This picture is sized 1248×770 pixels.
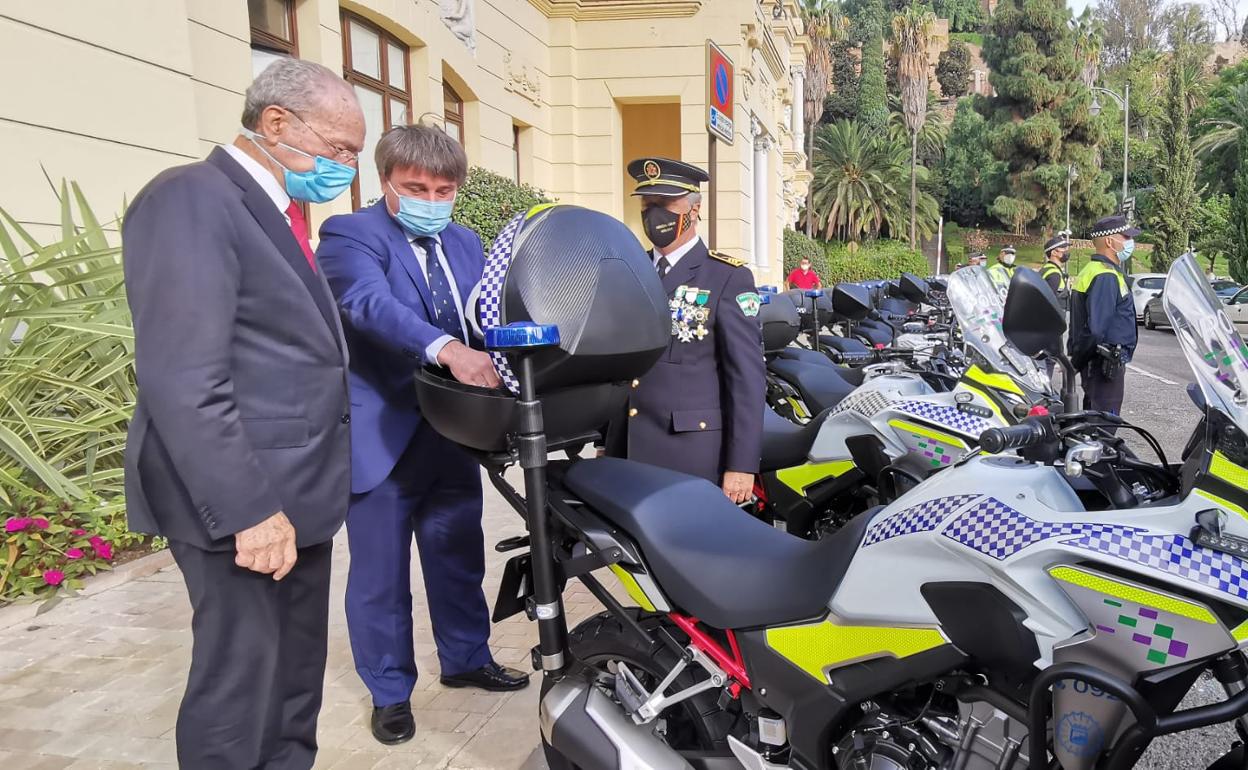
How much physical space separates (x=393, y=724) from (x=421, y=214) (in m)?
1.72

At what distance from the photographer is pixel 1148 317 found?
2050 cm

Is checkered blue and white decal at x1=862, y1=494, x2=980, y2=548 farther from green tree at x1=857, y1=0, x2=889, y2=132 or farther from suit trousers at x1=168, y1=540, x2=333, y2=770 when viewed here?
green tree at x1=857, y1=0, x2=889, y2=132

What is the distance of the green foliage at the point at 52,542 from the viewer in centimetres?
409

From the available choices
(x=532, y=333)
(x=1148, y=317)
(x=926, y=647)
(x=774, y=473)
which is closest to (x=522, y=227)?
(x=532, y=333)

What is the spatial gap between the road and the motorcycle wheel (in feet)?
4.57

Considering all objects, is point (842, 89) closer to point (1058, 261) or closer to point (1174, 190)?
point (1174, 190)

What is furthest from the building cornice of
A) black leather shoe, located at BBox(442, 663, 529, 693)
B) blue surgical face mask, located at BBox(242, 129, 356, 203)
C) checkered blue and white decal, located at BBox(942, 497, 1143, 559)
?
checkered blue and white decal, located at BBox(942, 497, 1143, 559)

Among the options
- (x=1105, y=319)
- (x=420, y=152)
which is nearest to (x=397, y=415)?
(x=420, y=152)

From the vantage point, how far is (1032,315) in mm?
2250

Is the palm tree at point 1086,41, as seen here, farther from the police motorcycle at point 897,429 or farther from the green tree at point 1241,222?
the police motorcycle at point 897,429

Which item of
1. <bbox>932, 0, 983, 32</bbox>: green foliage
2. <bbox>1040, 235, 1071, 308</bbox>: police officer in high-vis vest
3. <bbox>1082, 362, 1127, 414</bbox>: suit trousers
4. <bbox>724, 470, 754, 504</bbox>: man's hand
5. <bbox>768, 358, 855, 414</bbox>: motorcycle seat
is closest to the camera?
<bbox>724, 470, 754, 504</bbox>: man's hand

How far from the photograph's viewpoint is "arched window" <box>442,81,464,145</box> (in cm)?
1093

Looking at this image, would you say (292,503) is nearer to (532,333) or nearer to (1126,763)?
(532,333)

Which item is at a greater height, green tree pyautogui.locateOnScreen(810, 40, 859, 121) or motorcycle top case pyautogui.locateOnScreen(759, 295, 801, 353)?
green tree pyautogui.locateOnScreen(810, 40, 859, 121)
